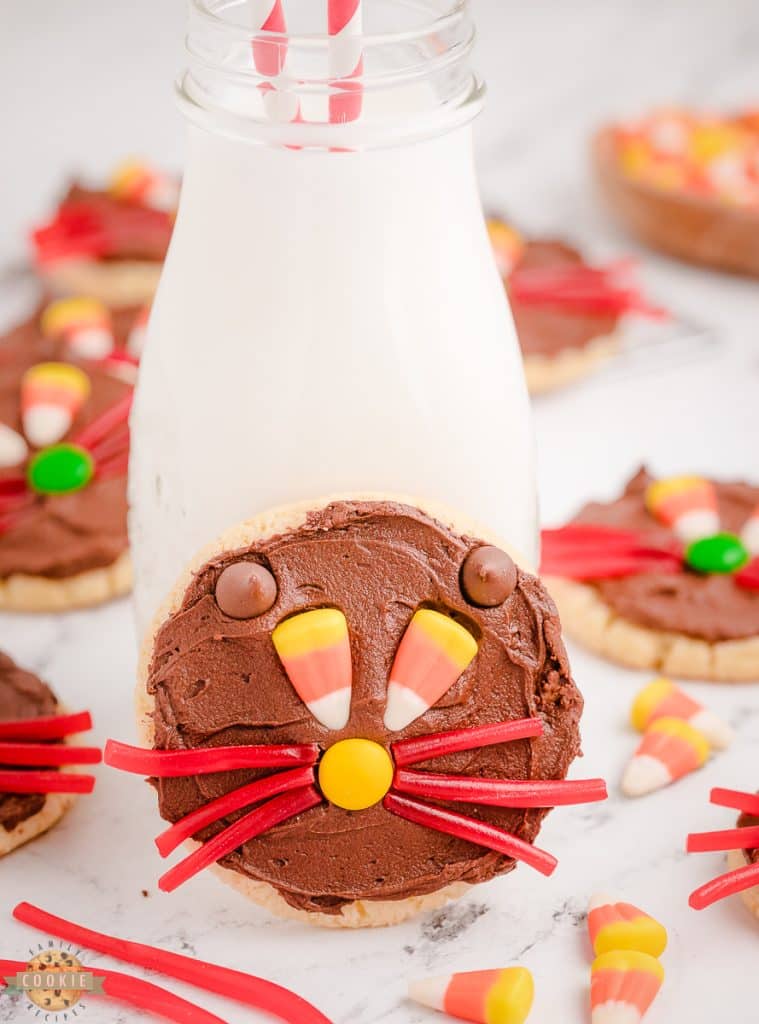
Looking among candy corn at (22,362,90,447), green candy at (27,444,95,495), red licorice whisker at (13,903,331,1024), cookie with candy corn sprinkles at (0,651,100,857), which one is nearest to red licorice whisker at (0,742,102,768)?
cookie with candy corn sprinkles at (0,651,100,857)

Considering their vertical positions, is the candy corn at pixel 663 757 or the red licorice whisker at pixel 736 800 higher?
the red licorice whisker at pixel 736 800

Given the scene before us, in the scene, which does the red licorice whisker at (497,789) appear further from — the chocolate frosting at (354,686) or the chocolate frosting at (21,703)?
the chocolate frosting at (21,703)

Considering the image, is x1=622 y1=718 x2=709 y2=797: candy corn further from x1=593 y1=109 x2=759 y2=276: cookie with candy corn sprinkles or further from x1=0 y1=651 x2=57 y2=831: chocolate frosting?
x1=593 y1=109 x2=759 y2=276: cookie with candy corn sprinkles

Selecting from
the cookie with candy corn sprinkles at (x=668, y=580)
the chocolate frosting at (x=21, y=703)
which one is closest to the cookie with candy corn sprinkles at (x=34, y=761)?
the chocolate frosting at (x=21, y=703)

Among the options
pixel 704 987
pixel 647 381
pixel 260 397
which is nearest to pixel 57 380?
pixel 260 397

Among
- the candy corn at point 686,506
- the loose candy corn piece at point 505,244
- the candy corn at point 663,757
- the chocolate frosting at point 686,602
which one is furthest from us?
the loose candy corn piece at point 505,244

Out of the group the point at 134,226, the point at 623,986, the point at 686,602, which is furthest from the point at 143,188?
the point at 623,986
